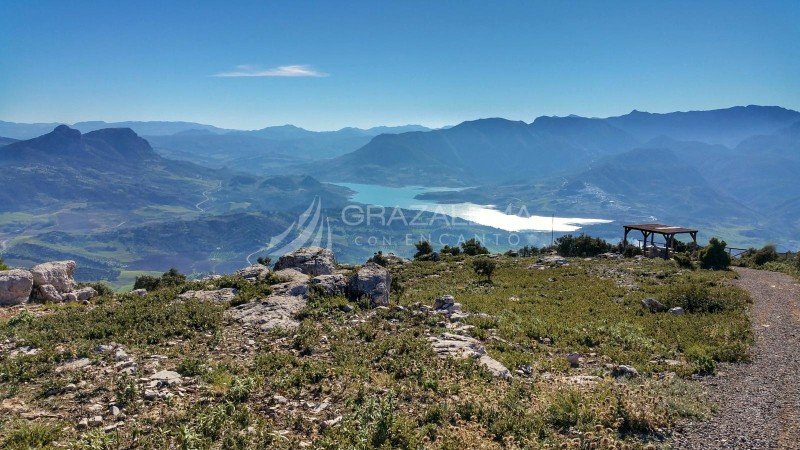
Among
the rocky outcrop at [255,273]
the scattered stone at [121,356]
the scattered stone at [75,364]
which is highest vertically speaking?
the rocky outcrop at [255,273]

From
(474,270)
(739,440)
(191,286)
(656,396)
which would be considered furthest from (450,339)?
(474,270)

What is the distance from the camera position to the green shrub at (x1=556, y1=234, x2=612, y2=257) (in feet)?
156

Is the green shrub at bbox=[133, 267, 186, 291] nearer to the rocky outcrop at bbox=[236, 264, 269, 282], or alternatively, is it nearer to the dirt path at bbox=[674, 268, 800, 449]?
the rocky outcrop at bbox=[236, 264, 269, 282]

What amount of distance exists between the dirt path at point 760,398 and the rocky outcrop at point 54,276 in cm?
2829

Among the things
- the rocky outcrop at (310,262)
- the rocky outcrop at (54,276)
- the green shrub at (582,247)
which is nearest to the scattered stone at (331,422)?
the rocky outcrop at (310,262)

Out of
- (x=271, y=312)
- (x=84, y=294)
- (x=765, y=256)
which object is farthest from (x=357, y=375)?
(x=765, y=256)

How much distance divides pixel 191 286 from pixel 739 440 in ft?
75.8

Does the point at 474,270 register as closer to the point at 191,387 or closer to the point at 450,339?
the point at 450,339

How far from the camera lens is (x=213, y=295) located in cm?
2109

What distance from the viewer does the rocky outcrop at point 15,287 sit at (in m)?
20.7

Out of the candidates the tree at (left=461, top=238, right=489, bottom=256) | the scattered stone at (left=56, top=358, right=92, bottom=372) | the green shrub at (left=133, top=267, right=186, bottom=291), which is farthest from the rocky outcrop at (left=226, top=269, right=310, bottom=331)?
the tree at (left=461, top=238, right=489, bottom=256)

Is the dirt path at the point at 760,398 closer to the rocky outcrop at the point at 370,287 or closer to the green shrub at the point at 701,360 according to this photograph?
the green shrub at the point at 701,360

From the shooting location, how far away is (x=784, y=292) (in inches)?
950

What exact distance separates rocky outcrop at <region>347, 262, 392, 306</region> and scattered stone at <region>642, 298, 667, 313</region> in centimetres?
1320
